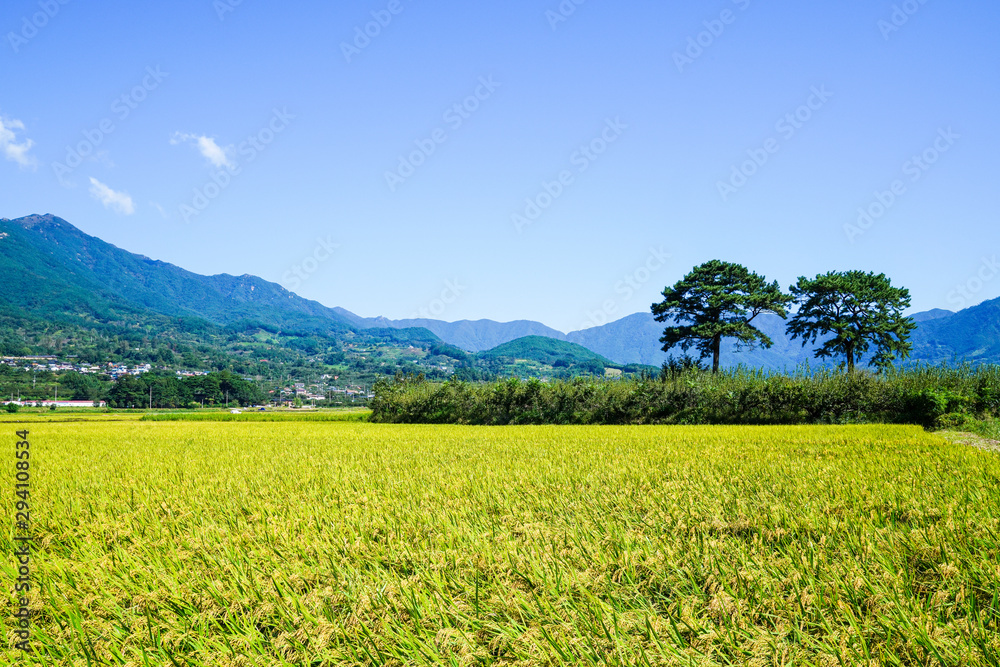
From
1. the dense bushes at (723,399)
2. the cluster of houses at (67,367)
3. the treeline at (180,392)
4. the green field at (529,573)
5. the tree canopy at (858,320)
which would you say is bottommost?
the treeline at (180,392)

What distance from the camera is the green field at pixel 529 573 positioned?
2752 millimetres

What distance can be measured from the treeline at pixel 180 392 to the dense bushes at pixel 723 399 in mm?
91438

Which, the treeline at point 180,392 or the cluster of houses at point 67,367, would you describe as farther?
the cluster of houses at point 67,367

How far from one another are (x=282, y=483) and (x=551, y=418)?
1085 inches

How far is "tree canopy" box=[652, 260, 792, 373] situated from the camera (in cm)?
4197

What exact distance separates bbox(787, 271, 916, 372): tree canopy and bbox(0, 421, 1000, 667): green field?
3723 centimetres

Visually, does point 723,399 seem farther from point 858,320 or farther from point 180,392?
point 180,392

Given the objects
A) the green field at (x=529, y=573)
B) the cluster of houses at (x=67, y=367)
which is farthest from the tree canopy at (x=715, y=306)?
the cluster of houses at (x=67, y=367)

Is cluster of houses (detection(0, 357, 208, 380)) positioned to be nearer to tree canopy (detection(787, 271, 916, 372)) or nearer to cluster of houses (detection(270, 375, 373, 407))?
cluster of houses (detection(270, 375, 373, 407))

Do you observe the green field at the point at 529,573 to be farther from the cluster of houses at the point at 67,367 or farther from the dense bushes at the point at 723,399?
the cluster of houses at the point at 67,367

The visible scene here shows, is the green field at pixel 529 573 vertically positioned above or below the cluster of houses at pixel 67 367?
above

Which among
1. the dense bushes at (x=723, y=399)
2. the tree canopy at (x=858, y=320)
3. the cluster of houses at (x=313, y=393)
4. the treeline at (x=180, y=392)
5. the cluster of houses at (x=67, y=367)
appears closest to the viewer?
the dense bushes at (x=723, y=399)

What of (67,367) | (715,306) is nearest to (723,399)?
(715,306)

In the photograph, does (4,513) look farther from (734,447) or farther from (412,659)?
(734,447)
